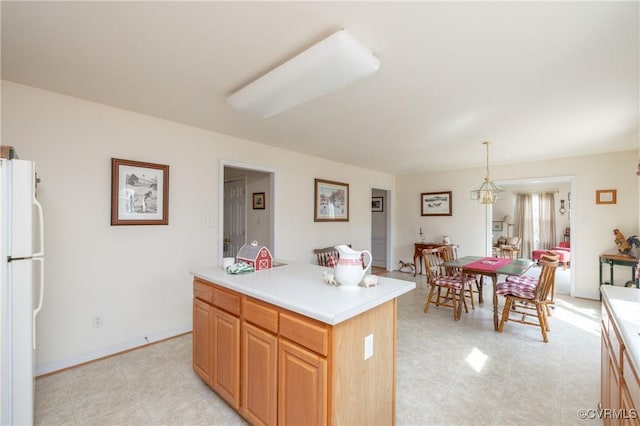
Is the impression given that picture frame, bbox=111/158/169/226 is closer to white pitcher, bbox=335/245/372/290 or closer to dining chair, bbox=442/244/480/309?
white pitcher, bbox=335/245/372/290

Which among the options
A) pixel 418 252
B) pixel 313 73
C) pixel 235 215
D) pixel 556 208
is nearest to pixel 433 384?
pixel 313 73

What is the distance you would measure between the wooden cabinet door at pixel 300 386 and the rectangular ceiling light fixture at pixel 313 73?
1.56 meters

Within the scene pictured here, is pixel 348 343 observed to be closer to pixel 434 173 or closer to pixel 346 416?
pixel 346 416

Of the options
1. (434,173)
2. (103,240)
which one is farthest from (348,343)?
(434,173)

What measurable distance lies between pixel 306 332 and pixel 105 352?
2.40 metres

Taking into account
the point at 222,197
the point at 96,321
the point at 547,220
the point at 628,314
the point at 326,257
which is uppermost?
the point at 222,197

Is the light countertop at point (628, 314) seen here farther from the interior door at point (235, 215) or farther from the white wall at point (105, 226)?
the interior door at point (235, 215)

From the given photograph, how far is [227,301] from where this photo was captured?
6.11 ft

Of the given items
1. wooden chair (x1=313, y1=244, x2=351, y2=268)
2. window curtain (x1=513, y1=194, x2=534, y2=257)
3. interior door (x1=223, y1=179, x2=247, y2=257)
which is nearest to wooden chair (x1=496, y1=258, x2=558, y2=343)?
wooden chair (x1=313, y1=244, x2=351, y2=268)

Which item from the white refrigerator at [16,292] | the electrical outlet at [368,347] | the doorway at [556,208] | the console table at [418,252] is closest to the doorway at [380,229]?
the console table at [418,252]

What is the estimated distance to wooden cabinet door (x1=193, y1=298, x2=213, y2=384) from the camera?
2.04 metres

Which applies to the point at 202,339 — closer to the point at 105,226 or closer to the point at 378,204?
the point at 105,226

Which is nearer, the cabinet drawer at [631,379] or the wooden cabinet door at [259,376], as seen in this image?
the cabinet drawer at [631,379]

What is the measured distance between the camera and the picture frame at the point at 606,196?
4273 millimetres
